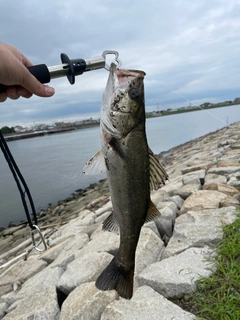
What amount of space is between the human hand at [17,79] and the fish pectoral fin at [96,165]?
618 millimetres

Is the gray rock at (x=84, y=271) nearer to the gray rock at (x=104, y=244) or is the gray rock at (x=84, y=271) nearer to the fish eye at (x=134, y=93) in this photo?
the gray rock at (x=104, y=244)

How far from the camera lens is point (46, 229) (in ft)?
33.7

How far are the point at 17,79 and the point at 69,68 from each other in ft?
1.31

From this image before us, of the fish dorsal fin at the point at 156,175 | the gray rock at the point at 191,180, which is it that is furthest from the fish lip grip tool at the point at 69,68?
the gray rock at the point at 191,180

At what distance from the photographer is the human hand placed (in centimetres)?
204

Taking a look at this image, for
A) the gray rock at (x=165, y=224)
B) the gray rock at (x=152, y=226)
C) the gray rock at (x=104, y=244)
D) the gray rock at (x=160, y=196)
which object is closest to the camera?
the gray rock at (x=104, y=244)

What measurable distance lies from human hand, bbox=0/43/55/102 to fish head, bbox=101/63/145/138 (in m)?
0.49

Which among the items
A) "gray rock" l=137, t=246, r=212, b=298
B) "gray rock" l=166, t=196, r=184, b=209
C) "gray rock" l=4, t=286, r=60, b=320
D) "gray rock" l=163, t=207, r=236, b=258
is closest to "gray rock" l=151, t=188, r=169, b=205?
"gray rock" l=166, t=196, r=184, b=209

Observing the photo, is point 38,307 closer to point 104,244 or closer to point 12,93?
point 104,244

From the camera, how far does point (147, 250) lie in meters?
4.25

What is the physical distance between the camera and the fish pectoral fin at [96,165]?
235 cm

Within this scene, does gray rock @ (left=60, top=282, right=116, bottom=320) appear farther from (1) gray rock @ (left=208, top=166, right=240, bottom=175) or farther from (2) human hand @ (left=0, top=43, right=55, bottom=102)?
(1) gray rock @ (left=208, top=166, right=240, bottom=175)

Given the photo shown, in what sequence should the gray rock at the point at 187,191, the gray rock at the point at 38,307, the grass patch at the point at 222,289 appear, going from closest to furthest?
1. the grass patch at the point at 222,289
2. the gray rock at the point at 38,307
3. the gray rock at the point at 187,191

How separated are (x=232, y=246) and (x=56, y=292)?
245cm
